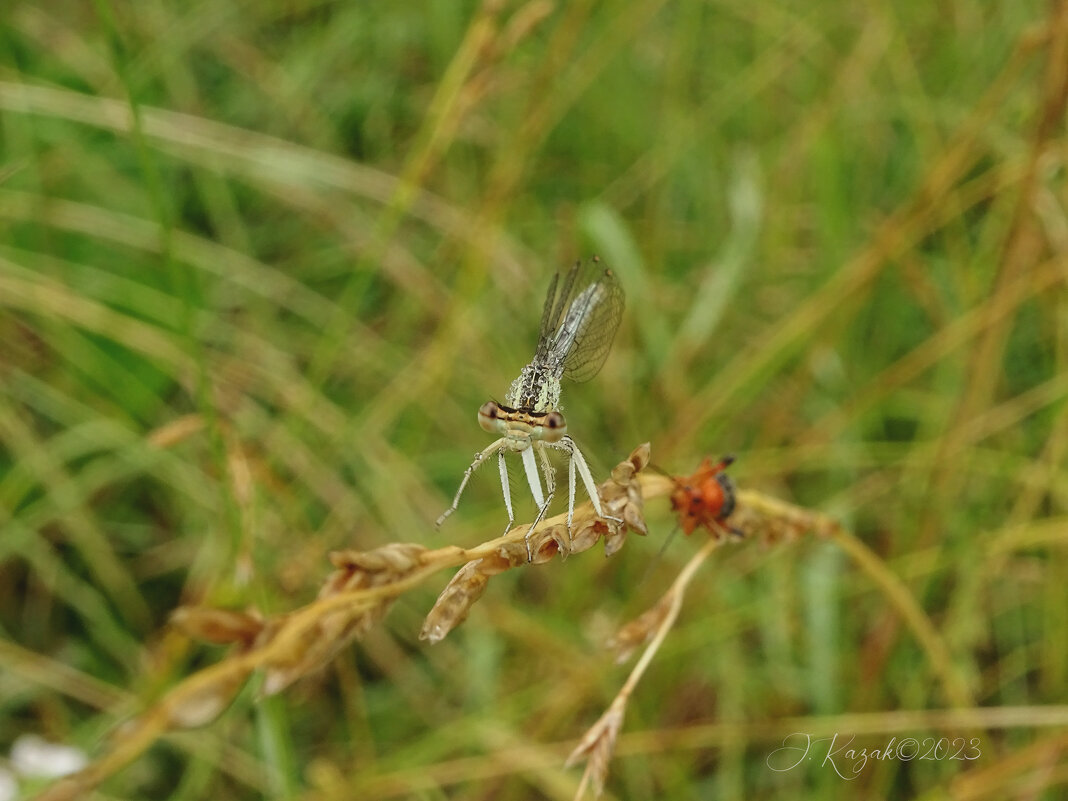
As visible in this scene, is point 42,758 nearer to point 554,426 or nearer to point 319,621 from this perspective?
point 554,426

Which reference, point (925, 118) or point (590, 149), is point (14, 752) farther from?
point (925, 118)

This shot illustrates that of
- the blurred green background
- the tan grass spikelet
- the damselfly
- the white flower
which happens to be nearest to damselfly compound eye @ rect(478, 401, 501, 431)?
the damselfly

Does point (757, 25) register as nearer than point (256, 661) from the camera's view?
No

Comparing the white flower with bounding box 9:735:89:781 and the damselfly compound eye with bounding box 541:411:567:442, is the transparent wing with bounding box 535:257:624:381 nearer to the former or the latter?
the damselfly compound eye with bounding box 541:411:567:442

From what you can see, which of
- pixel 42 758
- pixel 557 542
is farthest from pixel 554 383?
pixel 42 758

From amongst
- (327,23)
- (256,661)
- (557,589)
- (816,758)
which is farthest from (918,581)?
(327,23)

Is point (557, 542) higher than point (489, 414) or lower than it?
lower
